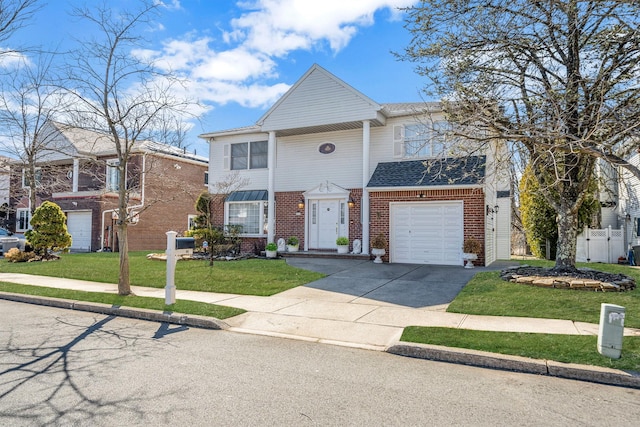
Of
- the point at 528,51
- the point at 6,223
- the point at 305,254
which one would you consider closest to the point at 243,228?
the point at 305,254

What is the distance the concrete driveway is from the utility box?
12.1ft

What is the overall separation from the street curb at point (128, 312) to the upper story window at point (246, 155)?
11403mm

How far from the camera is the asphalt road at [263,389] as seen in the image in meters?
3.94

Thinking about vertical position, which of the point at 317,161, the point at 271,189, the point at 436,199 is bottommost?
the point at 436,199

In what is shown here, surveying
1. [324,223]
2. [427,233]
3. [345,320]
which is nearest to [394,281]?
[345,320]

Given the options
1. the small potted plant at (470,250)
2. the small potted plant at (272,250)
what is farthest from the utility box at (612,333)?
the small potted plant at (272,250)

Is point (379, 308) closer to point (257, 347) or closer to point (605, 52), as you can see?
point (257, 347)

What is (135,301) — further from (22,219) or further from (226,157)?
(22,219)

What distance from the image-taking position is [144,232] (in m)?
26.0

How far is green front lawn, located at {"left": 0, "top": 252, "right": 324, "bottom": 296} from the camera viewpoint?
11.4 m

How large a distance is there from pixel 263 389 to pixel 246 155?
1659 centimetres

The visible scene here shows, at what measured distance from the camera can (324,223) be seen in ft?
59.9

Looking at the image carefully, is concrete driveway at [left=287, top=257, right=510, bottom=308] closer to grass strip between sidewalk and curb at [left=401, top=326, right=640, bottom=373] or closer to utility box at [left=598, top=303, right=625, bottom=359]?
grass strip between sidewalk and curb at [left=401, top=326, right=640, bottom=373]

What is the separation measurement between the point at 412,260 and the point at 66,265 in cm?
1244
